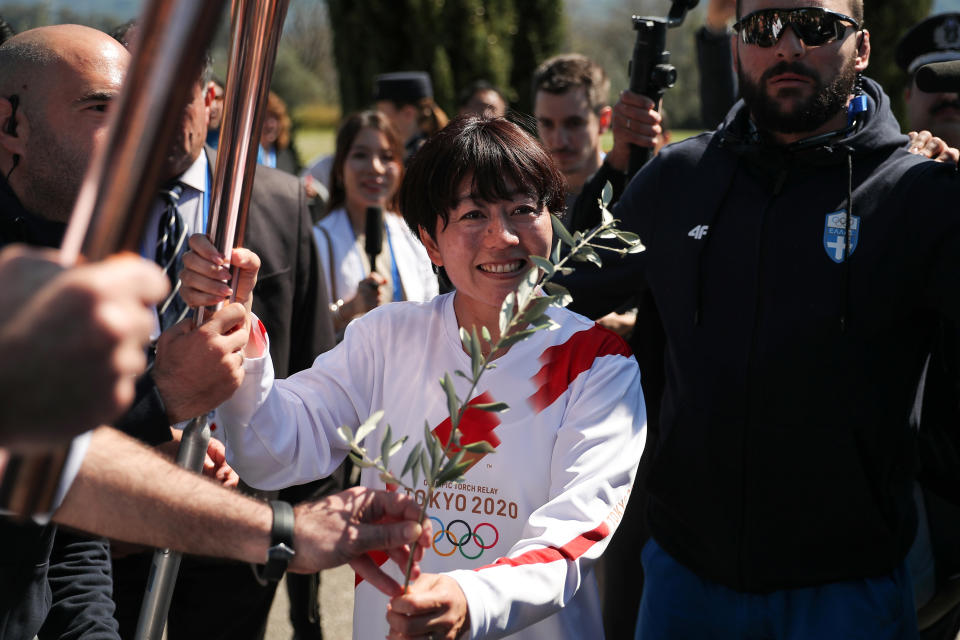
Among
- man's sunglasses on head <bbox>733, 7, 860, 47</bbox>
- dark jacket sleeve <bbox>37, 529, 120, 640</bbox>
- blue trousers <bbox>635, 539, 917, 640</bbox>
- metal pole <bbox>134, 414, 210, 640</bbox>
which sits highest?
man's sunglasses on head <bbox>733, 7, 860, 47</bbox>

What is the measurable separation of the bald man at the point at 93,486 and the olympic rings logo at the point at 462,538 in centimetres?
34

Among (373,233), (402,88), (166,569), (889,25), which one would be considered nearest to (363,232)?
(373,233)

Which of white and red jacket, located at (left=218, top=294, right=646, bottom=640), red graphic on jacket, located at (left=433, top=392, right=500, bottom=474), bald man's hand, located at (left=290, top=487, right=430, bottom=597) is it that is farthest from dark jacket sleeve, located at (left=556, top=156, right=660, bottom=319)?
bald man's hand, located at (left=290, top=487, right=430, bottom=597)

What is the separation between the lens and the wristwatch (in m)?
1.59

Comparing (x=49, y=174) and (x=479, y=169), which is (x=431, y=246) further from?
(x=49, y=174)

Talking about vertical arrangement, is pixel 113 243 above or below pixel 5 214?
above

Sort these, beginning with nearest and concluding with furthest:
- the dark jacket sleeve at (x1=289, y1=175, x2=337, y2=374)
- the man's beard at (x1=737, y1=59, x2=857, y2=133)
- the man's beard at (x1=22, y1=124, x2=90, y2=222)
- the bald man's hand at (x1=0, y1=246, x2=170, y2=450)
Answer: the bald man's hand at (x1=0, y1=246, x2=170, y2=450) < the man's beard at (x1=737, y1=59, x2=857, y2=133) < the man's beard at (x1=22, y1=124, x2=90, y2=222) < the dark jacket sleeve at (x1=289, y1=175, x2=337, y2=374)

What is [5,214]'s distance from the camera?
242 centimetres

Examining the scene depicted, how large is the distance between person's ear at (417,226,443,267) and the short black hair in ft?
0.07

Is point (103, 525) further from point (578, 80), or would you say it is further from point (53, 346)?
point (578, 80)

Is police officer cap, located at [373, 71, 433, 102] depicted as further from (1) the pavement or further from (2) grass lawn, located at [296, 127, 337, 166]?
(2) grass lawn, located at [296, 127, 337, 166]

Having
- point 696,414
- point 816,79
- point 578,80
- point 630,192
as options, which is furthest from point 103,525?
point 578,80

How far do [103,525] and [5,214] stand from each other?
109cm

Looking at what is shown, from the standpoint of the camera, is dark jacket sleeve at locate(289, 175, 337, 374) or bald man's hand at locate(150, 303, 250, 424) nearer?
bald man's hand at locate(150, 303, 250, 424)
